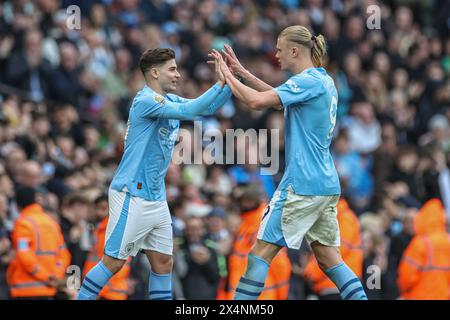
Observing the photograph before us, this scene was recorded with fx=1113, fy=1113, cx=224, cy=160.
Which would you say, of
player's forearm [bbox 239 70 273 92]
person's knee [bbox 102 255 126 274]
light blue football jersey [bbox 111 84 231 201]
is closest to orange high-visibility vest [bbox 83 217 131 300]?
person's knee [bbox 102 255 126 274]

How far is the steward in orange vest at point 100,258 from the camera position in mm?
10148

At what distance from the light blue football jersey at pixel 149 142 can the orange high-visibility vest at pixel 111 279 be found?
1.65 meters

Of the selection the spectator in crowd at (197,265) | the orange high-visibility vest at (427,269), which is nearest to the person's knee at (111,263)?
the spectator in crowd at (197,265)

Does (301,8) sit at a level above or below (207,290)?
above

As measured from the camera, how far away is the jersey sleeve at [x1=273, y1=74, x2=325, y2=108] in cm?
812

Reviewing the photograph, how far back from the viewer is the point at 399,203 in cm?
1504

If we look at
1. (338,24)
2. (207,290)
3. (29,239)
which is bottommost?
(207,290)

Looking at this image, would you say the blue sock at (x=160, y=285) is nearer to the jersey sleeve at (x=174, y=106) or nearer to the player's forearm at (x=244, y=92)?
the jersey sleeve at (x=174, y=106)

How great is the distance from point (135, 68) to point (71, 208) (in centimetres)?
586

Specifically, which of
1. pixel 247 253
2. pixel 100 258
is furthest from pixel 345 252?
pixel 100 258

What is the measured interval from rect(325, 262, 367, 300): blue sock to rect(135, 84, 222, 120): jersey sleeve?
157 cm

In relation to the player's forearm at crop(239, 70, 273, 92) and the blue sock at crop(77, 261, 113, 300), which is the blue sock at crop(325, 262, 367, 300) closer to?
the player's forearm at crop(239, 70, 273, 92)
